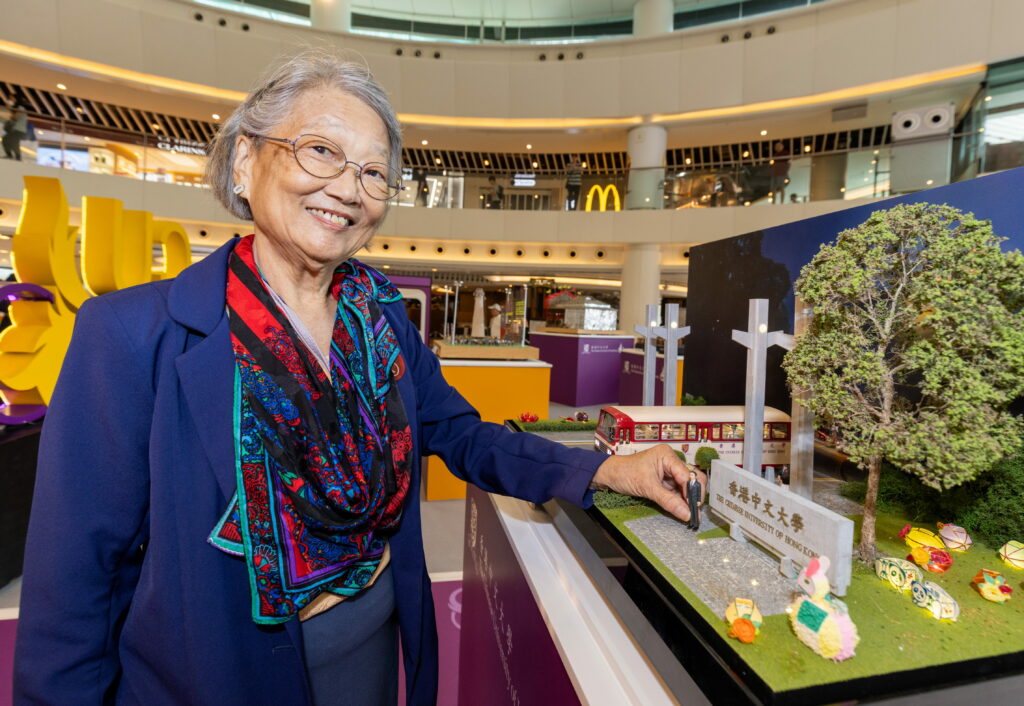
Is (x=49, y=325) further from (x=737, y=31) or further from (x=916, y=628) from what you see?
(x=737, y=31)

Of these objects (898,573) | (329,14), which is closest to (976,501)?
(898,573)

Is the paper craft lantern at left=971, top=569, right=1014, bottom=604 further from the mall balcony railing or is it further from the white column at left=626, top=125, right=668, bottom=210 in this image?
the white column at left=626, top=125, right=668, bottom=210

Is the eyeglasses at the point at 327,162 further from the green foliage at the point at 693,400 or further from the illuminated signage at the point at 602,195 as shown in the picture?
the illuminated signage at the point at 602,195

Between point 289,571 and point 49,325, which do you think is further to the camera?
point 49,325

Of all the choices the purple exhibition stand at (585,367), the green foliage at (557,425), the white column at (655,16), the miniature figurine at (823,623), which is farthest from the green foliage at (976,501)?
the white column at (655,16)

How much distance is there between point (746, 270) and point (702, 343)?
43 cm

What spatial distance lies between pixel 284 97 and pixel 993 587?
143 cm

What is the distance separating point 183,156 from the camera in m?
11.3

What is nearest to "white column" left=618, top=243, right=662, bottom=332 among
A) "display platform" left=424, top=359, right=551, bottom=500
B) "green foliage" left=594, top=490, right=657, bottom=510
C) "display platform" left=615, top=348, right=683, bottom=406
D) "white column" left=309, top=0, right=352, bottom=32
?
"display platform" left=615, top=348, right=683, bottom=406

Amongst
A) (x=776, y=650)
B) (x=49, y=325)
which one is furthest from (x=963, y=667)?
(x=49, y=325)

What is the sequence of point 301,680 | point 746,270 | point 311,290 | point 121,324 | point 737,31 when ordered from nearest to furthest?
1. point 121,324
2. point 301,680
3. point 311,290
4. point 746,270
5. point 737,31

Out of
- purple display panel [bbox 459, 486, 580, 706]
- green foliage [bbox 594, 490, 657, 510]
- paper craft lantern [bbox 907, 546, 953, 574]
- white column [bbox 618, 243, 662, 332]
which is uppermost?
white column [bbox 618, 243, 662, 332]

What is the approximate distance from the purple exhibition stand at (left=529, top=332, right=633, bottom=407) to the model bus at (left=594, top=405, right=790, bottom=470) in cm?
769

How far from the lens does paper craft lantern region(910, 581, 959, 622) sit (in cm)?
71
